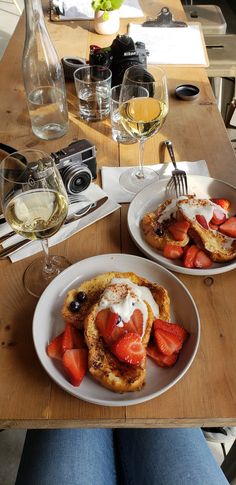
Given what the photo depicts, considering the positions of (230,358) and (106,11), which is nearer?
(230,358)

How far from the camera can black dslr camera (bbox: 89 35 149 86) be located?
3.77ft

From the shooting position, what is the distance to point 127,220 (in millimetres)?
836

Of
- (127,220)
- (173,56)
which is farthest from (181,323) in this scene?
(173,56)

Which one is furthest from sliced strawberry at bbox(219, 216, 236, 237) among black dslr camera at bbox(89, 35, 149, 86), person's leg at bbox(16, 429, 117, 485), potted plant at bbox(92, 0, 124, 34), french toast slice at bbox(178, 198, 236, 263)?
potted plant at bbox(92, 0, 124, 34)

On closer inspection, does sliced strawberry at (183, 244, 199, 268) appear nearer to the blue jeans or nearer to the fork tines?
the fork tines

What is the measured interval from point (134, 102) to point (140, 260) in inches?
16.3

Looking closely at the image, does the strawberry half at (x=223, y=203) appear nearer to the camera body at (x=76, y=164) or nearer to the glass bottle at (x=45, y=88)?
the camera body at (x=76, y=164)

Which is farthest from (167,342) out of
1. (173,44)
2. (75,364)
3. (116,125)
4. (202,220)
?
(173,44)

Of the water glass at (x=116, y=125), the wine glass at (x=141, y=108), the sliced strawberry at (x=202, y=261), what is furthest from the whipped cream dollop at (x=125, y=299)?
the water glass at (x=116, y=125)

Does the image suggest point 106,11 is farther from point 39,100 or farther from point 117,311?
point 117,311

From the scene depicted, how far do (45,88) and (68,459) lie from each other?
882 mm

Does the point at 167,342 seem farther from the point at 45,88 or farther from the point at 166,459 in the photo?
the point at 45,88

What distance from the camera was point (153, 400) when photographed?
1.99 feet

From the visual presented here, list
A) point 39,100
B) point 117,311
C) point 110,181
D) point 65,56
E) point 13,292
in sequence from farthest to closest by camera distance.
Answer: point 65,56 → point 39,100 → point 110,181 → point 13,292 → point 117,311
